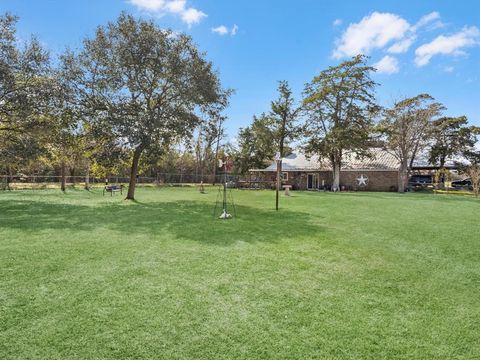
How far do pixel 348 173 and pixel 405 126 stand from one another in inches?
262

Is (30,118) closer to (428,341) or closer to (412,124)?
(428,341)

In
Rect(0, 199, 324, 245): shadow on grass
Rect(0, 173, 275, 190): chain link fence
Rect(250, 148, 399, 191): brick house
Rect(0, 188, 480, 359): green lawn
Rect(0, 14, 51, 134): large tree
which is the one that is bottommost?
Rect(0, 188, 480, 359): green lawn

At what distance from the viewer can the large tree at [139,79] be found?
47.3 feet

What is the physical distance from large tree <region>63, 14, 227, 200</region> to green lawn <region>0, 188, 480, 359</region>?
316 inches

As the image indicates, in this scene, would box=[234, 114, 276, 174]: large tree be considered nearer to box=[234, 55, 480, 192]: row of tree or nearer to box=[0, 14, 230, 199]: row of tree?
box=[234, 55, 480, 192]: row of tree

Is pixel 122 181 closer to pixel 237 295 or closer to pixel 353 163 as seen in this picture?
pixel 353 163

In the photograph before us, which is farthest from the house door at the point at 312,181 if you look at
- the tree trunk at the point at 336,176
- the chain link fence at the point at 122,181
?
the chain link fence at the point at 122,181

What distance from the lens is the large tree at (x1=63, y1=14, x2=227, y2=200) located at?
14414 millimetres

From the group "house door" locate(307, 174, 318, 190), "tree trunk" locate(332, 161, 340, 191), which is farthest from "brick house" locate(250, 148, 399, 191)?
"tree trunk" locate(332, 161, 340, 191)

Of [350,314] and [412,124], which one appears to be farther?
[412,124]

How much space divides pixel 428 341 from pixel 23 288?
13.6ft

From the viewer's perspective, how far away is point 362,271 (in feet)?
15.5

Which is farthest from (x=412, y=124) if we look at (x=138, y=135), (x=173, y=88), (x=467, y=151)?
(x=138, y=135)

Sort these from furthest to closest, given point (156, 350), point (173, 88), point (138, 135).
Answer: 1. point (173, 88)
2. point (138, 135)
3. point (156, 350)
